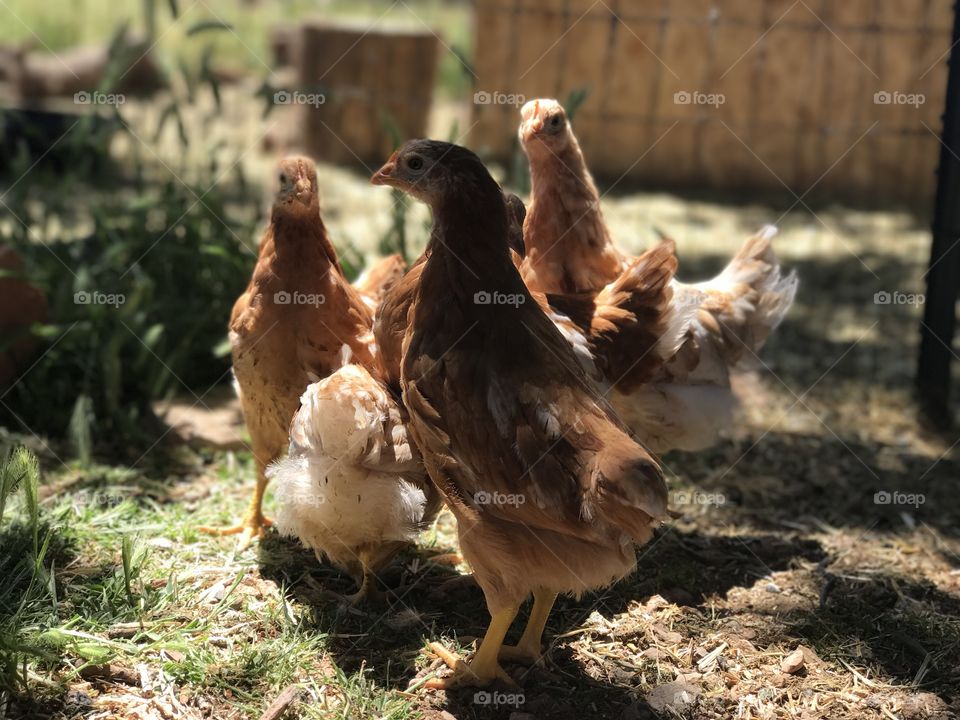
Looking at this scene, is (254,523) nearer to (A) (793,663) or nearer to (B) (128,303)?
(B) (128,303)

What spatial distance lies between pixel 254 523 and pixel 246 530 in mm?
47

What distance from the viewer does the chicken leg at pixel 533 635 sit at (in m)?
3.08

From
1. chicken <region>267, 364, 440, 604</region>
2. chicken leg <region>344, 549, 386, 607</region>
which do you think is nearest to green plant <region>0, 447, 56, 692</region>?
chicken <region>267, 364, 440, 604</region>

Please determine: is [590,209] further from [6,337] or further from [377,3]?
[377,3]

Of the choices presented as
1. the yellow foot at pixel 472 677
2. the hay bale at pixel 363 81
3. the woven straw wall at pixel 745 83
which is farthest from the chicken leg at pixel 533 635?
the hay bale at pixel 363 81

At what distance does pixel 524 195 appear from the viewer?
5.26m

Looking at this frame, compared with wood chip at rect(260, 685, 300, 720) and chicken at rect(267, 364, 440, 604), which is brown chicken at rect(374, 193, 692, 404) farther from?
wood chip at rect(260, 685, 300, 720)

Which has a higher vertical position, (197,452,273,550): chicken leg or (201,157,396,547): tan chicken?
(201,157,396,547): tan chicken

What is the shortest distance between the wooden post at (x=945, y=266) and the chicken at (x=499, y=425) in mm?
2706

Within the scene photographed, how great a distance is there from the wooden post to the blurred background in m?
0.01

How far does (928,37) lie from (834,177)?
4.35 feet

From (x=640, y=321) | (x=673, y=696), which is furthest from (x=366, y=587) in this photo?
(x=640, y=321)

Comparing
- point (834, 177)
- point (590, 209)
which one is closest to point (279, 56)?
point (834, 177)

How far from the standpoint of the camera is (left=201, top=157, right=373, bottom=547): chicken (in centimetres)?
341
